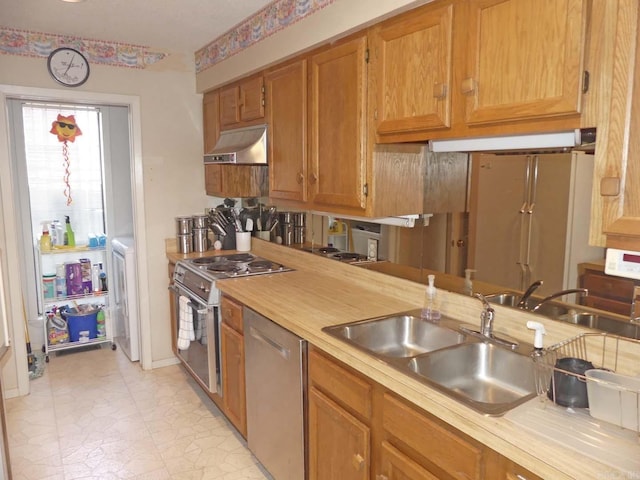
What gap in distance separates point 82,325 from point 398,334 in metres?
3.19

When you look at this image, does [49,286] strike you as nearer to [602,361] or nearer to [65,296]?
[65,296]

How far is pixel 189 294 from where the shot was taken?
310 cm

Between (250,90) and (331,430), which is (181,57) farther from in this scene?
(331,430)

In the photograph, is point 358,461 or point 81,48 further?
point 81,48

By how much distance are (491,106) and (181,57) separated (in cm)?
286

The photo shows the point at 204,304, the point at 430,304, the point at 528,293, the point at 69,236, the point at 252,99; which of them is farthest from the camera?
the point at 69,236

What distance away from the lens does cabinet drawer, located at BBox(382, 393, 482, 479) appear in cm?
125

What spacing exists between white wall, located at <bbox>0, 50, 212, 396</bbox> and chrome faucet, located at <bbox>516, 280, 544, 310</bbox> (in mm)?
2762

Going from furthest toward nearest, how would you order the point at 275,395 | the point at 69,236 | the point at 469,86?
1. the point at 69,236
2. the point at 275,395
3. the point at 469,86

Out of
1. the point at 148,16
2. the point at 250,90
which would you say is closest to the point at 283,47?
the point at 250,90

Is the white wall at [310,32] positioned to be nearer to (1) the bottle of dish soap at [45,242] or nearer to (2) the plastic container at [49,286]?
(1) the bottle of dish soap at [45,242]

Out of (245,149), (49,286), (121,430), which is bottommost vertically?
(121,430)

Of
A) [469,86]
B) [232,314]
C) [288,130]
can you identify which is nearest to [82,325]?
[232,314]

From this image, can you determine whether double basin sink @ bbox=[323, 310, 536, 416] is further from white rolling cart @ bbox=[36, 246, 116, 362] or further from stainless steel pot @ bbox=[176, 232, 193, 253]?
white rolling cart @ bbox=[36, 246, 116, 362]
